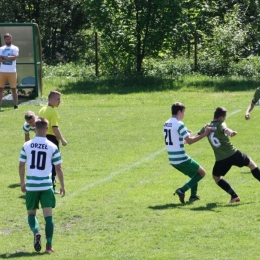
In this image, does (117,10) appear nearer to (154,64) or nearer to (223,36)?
(154,64)

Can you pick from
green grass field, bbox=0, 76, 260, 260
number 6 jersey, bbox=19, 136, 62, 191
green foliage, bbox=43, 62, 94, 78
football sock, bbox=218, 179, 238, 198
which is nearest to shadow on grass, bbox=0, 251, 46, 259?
green grass field, bbox=0, 76, 260, 260

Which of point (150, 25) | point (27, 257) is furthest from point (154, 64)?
point (27, 257)

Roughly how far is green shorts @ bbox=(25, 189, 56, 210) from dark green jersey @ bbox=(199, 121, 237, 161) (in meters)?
3.06

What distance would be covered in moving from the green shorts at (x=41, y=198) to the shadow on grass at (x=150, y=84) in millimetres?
16725

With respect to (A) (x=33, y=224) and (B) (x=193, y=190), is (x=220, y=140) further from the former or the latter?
(A) (x=33, y=224)

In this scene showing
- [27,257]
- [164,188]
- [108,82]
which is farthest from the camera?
[108,82]

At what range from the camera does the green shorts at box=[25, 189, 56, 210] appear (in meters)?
9.12

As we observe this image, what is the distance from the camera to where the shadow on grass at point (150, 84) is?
26297mm

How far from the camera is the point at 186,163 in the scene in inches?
457

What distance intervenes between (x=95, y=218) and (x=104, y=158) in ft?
16.0

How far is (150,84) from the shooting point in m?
27.1

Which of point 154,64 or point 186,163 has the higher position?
point 186,163

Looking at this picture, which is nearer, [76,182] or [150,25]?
[76,182]

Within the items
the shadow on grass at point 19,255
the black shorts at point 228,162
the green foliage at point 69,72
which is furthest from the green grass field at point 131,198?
the green foliage at point 69,72
